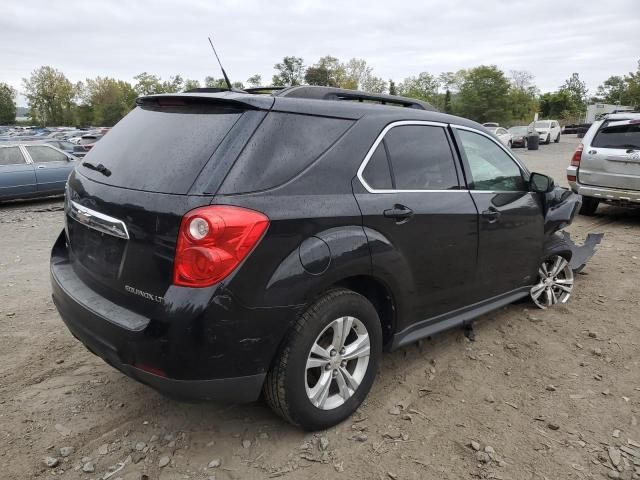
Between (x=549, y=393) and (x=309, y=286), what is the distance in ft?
6.02

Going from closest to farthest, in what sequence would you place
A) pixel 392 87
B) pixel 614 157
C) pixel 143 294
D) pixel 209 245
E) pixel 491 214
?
1. pixel 209 245
2. pixel 143 294
3. pixel 491 214
4. pixel 614 157
5. pixel 392 87

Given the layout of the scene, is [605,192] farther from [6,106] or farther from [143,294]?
[6,106]

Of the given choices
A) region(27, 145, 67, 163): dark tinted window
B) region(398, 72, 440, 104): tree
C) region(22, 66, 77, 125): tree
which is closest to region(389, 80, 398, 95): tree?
region(398, 72, 440, 104): tree

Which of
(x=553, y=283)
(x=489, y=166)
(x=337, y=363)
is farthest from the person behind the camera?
(x=553, y=283)

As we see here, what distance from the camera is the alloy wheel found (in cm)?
259

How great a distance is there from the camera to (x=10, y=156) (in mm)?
11211

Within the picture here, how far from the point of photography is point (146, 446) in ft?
8.62

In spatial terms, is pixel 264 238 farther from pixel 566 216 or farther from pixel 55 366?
pixel 566 216

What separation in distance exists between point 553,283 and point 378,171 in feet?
8.56

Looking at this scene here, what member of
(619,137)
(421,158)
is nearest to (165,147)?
(421,158)

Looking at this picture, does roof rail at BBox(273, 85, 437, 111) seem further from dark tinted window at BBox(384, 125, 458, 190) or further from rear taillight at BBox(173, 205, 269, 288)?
rear taillight at BBox(173, 205, 269, 288)

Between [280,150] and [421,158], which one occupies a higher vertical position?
[280,150]

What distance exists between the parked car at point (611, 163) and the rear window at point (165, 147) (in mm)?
7278

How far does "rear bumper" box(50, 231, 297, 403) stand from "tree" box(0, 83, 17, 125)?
90062mm
